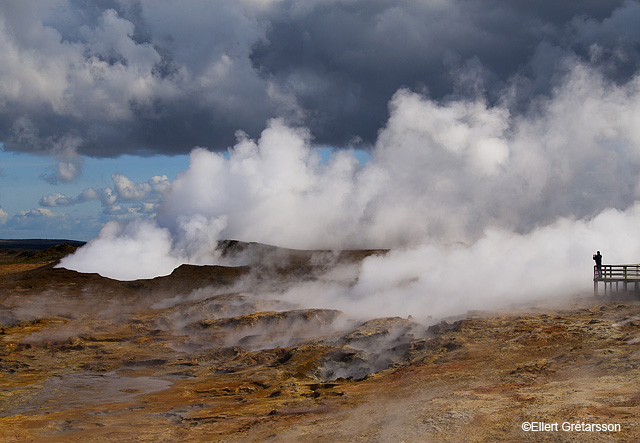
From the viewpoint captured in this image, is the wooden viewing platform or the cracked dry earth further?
the wooden viewing platform

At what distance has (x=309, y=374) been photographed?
18953mm

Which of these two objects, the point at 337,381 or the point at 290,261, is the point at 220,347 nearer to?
the point at 337,381

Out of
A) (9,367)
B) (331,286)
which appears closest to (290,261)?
(331,286)

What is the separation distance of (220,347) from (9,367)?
8.04m

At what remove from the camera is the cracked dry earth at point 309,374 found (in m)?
12.1

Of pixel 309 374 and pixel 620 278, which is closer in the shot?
pixel 309 374

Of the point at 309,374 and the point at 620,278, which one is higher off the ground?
the point at 620,278

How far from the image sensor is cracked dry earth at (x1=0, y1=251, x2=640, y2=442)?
39.8 feet

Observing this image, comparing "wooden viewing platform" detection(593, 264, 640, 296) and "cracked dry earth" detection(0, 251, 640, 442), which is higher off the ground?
"wooden viewing platform" detection(593, 264, 640, 296)

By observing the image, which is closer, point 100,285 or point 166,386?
point 166,386

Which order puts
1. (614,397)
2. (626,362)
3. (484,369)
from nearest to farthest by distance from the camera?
(614,397) → (626,362) → (484,369)

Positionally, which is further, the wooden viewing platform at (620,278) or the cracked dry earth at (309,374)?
the wooden viewing platform at (620,278)

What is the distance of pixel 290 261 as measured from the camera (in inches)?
1800

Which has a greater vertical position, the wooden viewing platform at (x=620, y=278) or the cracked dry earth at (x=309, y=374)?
the wooden viewing platform at (x=620, y=278)
